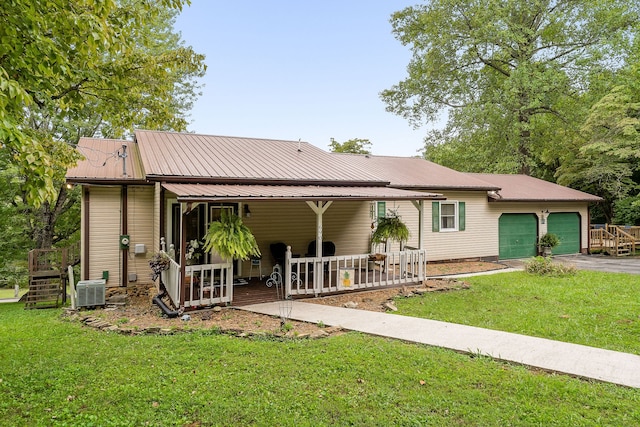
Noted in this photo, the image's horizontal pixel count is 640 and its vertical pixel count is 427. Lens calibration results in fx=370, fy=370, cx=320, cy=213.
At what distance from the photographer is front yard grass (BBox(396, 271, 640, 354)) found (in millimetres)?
6043

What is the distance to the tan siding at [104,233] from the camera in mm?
9875

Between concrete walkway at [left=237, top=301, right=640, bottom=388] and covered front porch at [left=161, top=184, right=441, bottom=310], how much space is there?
40.2 inches

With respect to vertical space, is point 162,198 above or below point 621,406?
above

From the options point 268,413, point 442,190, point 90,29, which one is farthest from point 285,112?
point 268,413

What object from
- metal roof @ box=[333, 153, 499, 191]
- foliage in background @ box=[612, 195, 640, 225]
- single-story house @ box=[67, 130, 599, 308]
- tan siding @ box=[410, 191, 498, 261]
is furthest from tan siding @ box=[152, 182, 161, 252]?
foliage in background @ box=[612, 195, 640, 225]

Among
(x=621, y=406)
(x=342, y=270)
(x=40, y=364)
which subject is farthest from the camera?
(x=342, y=270)

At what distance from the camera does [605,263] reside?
14.5 metres

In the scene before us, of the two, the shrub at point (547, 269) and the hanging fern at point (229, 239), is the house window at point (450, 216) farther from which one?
the hanging fern at point (229, 239)

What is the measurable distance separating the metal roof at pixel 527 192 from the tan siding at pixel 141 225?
12.4 metres

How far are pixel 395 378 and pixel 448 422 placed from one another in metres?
0.93

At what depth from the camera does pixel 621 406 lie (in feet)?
12.3

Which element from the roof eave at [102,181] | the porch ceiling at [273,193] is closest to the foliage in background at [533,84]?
the porch ceiling at [273,193]

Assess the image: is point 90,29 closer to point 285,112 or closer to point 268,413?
point 268,413

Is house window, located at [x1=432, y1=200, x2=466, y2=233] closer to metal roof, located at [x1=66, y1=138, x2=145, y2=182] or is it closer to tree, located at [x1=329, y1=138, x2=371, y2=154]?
metal roof, located at [x1=66, y1=138, x2=145, y2=182]
